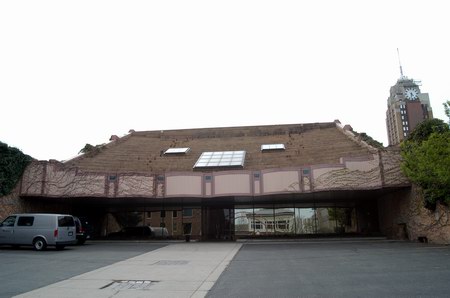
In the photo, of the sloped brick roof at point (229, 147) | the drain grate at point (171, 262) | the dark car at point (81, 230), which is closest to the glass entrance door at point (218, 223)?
the sloped brick roof at point (229, 147)

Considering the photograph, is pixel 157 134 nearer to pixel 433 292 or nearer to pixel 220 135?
pixel 220 135

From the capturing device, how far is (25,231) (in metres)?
19.2

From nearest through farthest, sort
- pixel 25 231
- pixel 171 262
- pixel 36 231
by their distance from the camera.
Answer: pixel 171 262
pixel 36 231
pixel 25 231

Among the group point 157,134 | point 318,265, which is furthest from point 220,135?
point 318,265

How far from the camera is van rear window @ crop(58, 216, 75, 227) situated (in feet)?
63.2

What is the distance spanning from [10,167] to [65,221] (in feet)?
18.8

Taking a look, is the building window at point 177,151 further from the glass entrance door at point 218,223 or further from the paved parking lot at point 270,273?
the paved parking lot at point 270,273

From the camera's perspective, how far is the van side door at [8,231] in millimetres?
19328

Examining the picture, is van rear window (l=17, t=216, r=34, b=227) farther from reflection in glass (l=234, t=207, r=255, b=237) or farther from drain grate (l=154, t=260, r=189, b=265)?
reflection in glass (l=234, t=207, r=255, b=237)

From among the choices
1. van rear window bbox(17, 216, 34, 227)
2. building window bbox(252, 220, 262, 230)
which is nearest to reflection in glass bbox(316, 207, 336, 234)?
building window bbox(252, 220, 262, 230)

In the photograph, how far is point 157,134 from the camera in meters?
38.6

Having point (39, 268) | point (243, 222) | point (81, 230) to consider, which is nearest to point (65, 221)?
point (81, 230)

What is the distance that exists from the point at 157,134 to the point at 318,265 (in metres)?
27.8

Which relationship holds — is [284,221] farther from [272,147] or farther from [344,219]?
[272,147]
